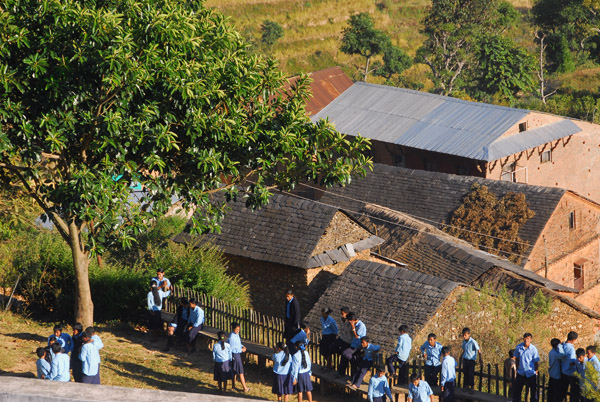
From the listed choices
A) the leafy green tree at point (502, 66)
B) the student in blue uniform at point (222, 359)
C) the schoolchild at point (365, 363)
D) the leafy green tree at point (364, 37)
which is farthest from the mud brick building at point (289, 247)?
the leafy green tree at point (364, 37)

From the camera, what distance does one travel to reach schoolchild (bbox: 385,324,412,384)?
17609 mm

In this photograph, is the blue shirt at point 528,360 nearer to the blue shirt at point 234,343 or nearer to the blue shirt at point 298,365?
the blue shirt at point 298,365

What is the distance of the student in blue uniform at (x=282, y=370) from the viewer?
17078 mm

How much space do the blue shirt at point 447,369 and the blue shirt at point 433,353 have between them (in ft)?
1.83

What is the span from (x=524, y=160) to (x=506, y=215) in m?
11.0

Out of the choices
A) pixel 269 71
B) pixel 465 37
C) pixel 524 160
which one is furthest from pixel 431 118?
pixel 269 71

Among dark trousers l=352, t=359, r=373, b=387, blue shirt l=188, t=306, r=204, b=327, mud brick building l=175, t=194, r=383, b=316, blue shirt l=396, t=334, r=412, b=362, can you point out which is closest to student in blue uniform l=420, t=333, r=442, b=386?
blue shirt l=396, t=334, r=412, b=362

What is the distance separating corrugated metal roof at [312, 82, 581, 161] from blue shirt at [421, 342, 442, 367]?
25.3 meters

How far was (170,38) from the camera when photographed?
16.9 metres

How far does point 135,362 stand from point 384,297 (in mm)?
7441

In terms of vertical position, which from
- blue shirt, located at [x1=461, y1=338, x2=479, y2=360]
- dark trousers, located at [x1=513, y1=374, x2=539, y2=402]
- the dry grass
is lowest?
the dry grass

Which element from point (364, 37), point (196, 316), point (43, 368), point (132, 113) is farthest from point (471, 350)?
point (364, 37)

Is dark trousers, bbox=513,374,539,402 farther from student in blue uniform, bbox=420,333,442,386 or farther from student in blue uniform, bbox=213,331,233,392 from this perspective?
student in blue uniform, bbox=213,331,233,392

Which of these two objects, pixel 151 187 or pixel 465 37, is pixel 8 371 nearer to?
pixel 151 187
